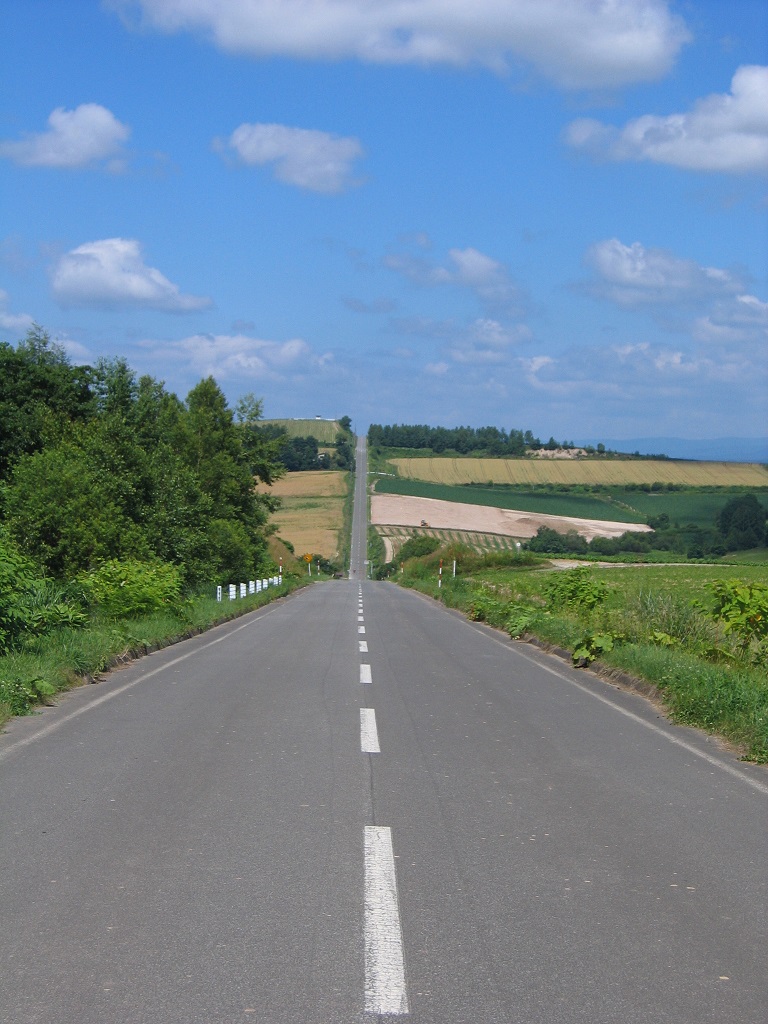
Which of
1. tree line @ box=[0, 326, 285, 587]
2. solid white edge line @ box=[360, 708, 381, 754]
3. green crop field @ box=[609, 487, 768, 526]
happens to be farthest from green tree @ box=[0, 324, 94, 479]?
green crop field @ box=[609, 487, 768, 526]

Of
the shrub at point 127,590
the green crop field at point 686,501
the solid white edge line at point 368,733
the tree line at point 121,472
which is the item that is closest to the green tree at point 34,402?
the tree line at point 121,472

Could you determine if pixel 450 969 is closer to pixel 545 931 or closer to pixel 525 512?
pixel 545 931

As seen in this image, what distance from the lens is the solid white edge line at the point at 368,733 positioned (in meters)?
→ 8.87

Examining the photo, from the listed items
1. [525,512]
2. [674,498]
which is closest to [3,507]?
[525,512]

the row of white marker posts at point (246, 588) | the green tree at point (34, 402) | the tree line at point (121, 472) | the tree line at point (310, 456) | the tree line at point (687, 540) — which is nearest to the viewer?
the tree line at point (121, 472)

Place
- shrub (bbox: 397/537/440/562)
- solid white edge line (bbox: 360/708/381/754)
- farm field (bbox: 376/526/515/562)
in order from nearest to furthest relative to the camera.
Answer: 1. solid white edge line (bbox: 360/708/381/754)
2. shrub (bbox: 397/537/440/562)
3. farm field (bbox: 376/526/515/562)

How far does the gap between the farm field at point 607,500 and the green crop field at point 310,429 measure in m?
48.6

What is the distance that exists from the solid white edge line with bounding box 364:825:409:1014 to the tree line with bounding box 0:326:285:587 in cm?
830

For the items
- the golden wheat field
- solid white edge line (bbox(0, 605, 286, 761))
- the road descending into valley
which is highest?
the golden wheat field

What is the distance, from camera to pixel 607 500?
115625 mm

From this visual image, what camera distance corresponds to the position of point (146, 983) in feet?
13.1

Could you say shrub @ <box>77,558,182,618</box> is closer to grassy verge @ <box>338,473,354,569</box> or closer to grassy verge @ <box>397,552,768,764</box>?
grassy verge @ <box>397,552,768,764</box>

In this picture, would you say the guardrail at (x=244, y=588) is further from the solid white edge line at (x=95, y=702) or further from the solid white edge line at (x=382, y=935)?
the solid white edge line at (x=382, y=935)

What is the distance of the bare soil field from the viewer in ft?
321
